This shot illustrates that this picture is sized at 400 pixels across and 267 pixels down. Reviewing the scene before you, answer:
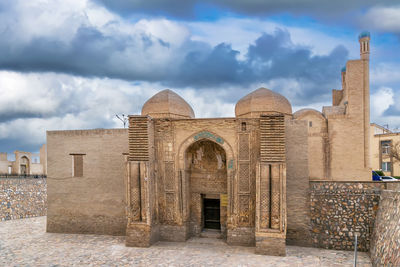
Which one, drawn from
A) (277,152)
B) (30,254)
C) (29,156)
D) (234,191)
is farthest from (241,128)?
(29,156)

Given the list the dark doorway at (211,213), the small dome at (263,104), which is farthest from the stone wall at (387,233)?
the small dome at (263,104)

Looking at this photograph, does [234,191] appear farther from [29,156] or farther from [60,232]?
[29,156]

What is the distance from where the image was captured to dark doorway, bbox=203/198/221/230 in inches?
467

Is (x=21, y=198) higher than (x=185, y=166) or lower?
lower

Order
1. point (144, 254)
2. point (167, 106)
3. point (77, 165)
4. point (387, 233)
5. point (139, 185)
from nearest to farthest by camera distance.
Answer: point (387, 233) < point (144, 254) < point (139, 185) < point (77, 165) < point (167, 106)

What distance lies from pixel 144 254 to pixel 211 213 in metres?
3.28

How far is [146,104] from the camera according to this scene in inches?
621

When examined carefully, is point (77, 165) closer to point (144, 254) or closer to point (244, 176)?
point (144, 254)

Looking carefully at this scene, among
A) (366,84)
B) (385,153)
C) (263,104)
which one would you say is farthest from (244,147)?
(385,153)

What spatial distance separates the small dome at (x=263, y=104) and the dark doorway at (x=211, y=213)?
484cm

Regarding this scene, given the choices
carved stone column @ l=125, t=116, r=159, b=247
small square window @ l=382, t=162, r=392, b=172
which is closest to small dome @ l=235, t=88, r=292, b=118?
carved stone column @ l=125, t=116, r=159, b=247

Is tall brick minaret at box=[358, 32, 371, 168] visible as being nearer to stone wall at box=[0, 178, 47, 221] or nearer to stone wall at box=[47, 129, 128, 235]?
stone wall at box=[47, 129, 128, 235]

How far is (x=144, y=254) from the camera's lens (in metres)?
9.77

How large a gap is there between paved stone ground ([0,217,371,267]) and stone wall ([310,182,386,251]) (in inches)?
16.9
